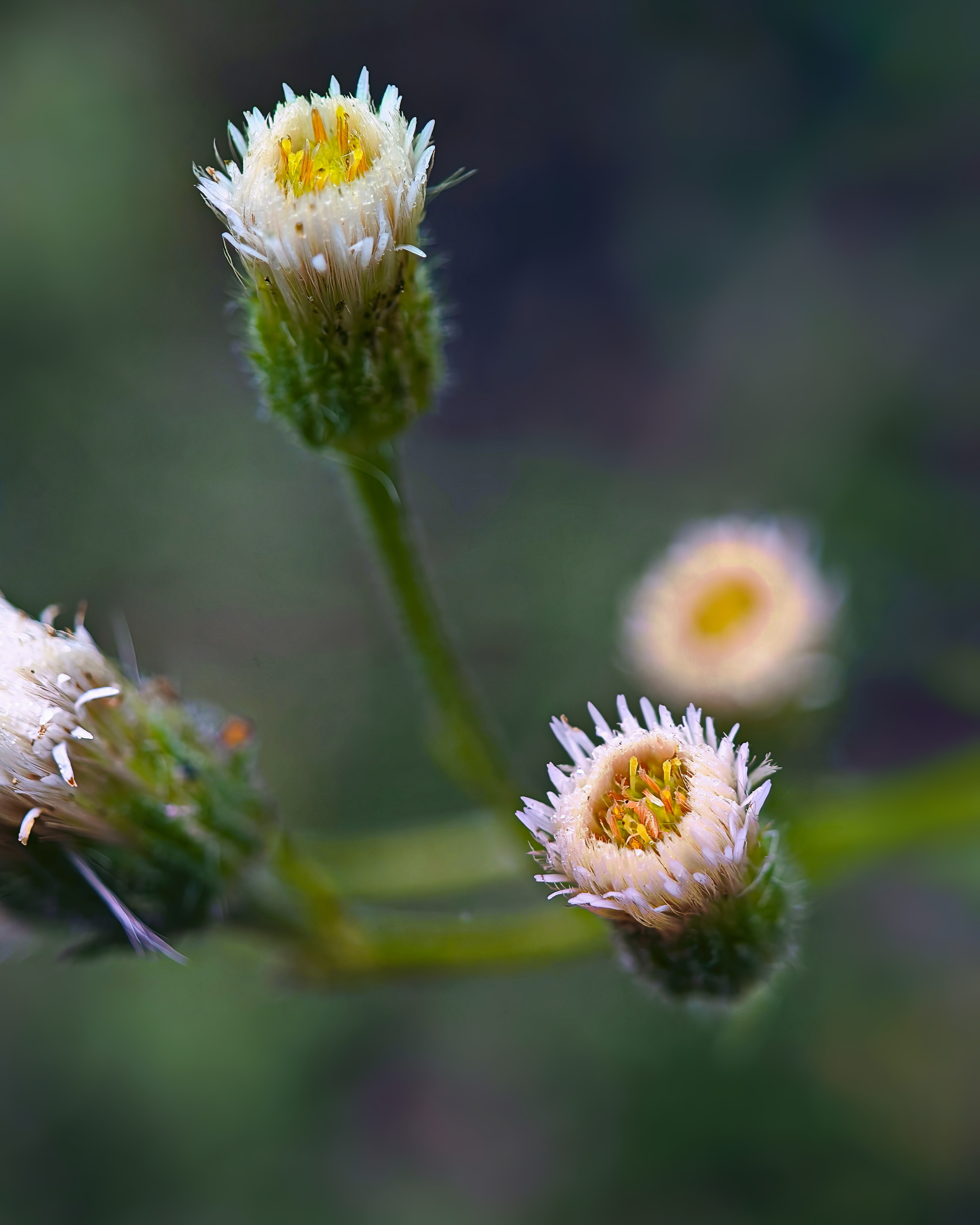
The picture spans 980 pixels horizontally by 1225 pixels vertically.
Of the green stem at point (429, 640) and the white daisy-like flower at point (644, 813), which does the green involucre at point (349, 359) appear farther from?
the white daisy-like flower at point (644, 813)

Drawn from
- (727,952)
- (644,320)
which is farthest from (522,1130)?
(644,320)

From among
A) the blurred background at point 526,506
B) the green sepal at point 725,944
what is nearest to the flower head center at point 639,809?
the green sepal at point 725,944

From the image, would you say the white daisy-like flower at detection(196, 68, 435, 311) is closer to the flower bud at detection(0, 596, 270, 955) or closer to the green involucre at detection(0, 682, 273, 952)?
the flower bud at detection(0, 596, 270, 955)

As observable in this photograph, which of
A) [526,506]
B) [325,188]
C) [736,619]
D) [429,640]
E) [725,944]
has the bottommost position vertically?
[725,944]

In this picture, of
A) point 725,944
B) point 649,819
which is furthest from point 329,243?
point 725,944

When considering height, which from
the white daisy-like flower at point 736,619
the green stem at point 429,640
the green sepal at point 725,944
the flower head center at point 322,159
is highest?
the white daisy-like flower at point 736,619

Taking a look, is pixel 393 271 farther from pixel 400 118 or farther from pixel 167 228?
pixel 167 228

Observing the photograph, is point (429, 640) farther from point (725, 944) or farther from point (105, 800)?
point (725, 944)

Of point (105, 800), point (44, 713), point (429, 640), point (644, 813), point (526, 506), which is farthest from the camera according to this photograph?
point (526, 506)

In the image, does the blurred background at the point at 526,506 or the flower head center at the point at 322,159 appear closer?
the flower head center at the point at 322,159
